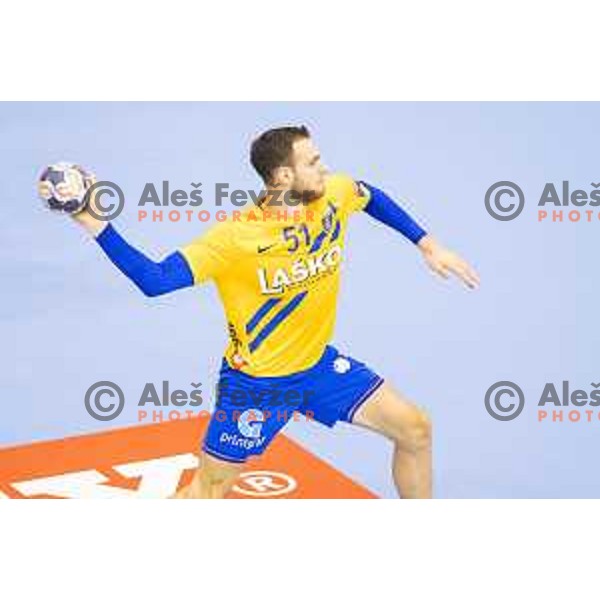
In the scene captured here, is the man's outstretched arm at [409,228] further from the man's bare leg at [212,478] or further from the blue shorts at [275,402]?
the man's bare leg at [212,478]

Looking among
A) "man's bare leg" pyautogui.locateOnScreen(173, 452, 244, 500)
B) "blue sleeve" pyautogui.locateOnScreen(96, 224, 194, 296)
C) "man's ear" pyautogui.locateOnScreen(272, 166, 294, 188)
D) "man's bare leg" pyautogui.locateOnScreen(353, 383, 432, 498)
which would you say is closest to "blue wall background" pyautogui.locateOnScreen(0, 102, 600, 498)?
"man's bare leg" pyautogui.locateOnScreen(353, 383, 432, 498)

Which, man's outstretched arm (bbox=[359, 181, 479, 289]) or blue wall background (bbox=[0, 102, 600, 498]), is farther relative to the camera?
blue wall background (bbox=[0, 102, 600, 498])

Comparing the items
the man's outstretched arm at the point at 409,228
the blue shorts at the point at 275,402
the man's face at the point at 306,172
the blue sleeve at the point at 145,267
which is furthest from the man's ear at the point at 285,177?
the blue shorts at the point at 275,402

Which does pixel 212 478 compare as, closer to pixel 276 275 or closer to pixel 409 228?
pixel 276 275

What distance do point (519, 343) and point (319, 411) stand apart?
137cm

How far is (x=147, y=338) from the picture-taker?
7.30 meters

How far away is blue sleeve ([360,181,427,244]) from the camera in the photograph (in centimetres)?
689

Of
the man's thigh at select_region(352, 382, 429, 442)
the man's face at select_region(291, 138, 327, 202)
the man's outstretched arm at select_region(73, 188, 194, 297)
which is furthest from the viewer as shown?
the man's thigh at select_region(352, 382, 429, 442)

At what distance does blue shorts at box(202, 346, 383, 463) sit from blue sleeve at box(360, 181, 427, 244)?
2.56 feet

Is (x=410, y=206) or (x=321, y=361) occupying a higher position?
(x=410, y=206)

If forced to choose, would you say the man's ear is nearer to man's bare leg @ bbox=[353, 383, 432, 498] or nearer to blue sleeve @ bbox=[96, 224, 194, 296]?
blue sleeve @ bbox=[96, 224, 194, 296]

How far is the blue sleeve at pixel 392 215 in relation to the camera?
6.89 meters
